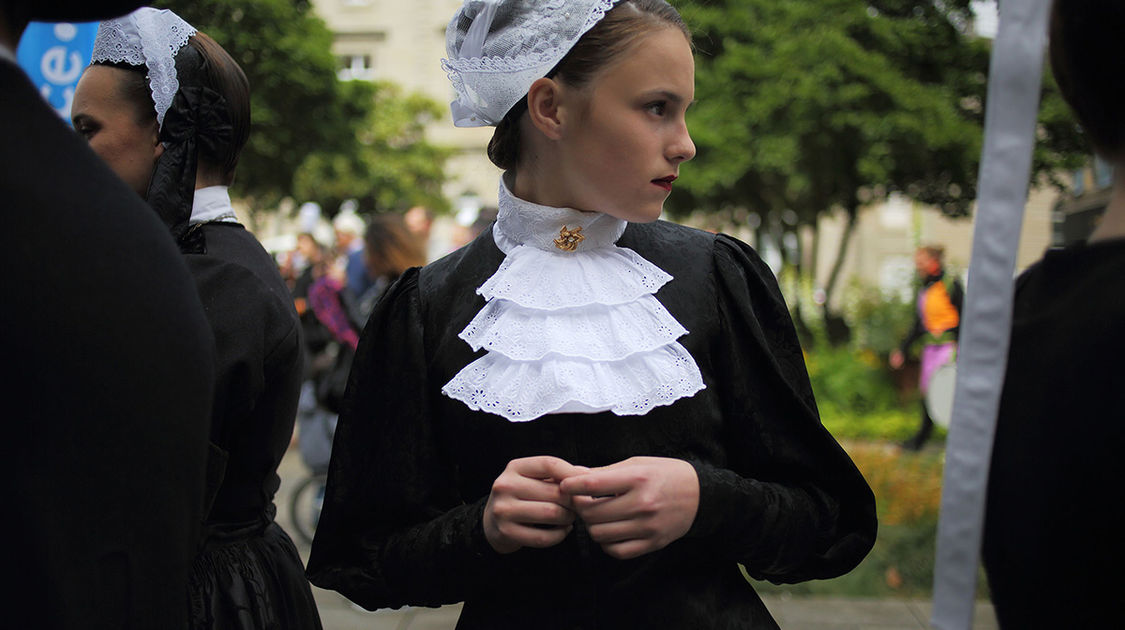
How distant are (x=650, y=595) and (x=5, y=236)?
0.97 meters

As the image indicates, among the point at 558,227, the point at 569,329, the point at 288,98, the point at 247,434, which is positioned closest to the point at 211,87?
the point at 247,434

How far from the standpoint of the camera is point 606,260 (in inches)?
62.7

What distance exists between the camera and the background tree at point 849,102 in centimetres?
958

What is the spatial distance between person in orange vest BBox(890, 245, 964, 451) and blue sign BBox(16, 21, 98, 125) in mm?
6279

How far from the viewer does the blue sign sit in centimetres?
369

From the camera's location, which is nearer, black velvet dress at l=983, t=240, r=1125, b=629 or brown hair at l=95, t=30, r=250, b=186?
black velvet dress at l=983, t=240, r=1125, b=629

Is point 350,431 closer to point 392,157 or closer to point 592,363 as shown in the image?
point 592,363

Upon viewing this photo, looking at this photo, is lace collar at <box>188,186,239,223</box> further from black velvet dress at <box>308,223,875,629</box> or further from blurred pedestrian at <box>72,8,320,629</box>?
black velvet dress at <box>308,223,875,629</box>

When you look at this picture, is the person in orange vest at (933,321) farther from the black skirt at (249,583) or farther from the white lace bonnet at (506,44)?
the white lace bonnet at (506,44)

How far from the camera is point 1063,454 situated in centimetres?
103

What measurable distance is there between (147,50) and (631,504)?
1207 millimetres

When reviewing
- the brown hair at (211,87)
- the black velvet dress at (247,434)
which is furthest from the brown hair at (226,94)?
the black velvet dress at (247,434)

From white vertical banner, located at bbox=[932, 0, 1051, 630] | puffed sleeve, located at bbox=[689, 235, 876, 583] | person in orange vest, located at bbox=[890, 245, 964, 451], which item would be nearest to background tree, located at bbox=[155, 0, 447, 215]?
puffed sleeve, located at bbox=[689, 235, 876, 583]

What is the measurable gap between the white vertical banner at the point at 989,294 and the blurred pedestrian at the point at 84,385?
749 mm
